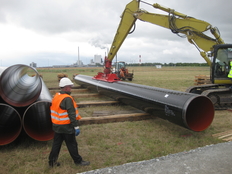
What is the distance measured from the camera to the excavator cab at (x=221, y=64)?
7.96m

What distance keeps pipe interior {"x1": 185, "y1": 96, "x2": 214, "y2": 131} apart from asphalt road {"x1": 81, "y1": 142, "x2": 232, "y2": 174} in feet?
3.65

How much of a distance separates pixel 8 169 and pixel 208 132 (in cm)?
465

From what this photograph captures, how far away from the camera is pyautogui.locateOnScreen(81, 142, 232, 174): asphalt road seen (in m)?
3.41

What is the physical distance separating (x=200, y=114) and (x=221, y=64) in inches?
141

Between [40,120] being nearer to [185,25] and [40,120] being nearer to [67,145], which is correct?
[67,145]

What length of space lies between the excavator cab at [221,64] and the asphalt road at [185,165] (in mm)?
4755

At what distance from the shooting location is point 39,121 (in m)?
5.03

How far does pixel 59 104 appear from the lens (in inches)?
138

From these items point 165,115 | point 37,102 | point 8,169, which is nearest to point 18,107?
point 37,102

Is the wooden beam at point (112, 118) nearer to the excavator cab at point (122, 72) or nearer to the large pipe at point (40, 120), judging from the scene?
the large pipe at point (40, 120)

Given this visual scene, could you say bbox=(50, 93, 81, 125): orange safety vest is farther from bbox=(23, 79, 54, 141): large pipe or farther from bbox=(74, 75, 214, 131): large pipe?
bbox=(74, 75, 214, 131): large pipe

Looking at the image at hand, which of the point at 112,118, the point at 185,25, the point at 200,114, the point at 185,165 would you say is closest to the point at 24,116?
the point at 112,118

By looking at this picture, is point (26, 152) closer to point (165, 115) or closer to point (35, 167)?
point (35, 167)

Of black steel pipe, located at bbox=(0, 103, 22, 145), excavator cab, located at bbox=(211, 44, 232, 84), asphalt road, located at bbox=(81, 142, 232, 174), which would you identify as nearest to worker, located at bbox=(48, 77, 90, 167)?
asphalt road, located at bbox=(81, 142, 232, 174)
